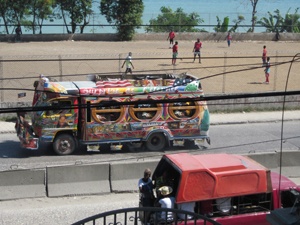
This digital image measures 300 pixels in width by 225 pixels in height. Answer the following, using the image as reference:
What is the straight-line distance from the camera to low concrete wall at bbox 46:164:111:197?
13.4 metres

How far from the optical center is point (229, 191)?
1014 centimetres

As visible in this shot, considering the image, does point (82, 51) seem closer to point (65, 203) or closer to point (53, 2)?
point (53, 2)

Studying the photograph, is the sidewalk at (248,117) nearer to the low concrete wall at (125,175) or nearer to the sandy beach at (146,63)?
the sandy beach at (146,63)

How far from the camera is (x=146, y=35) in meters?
41.6

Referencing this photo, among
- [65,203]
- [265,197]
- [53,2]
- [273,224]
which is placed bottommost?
[65,203]

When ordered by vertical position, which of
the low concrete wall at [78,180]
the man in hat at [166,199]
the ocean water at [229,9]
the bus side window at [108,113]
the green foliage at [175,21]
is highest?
the ocean water at [229,9]

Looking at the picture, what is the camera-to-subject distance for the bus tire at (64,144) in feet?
55.9

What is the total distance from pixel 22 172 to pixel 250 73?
1886cm

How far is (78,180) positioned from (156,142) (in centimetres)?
459

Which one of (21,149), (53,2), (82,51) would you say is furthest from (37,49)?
(21,149)

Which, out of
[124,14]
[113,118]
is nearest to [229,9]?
[124,14]

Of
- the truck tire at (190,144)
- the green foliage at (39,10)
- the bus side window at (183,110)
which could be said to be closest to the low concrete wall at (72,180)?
the bus side window at (183,110)

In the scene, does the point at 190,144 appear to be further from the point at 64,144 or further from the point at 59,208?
the point at 59,208

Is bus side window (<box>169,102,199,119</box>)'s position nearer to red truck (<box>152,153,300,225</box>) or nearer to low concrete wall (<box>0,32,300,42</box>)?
red truck (<box>152,153,300,225</box>)
